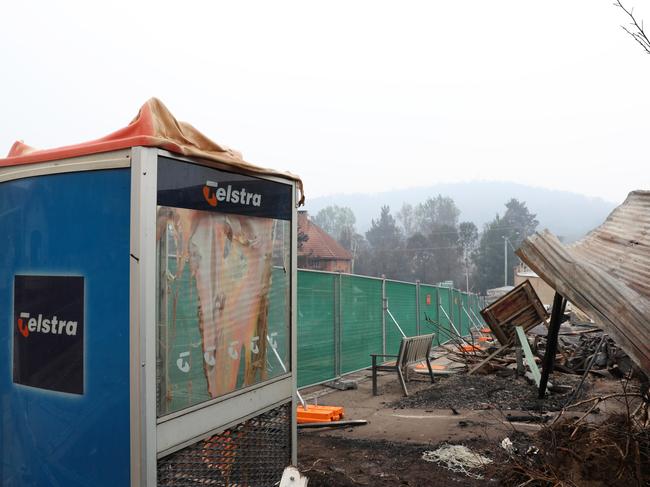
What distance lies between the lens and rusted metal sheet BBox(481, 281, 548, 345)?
44.7 feet

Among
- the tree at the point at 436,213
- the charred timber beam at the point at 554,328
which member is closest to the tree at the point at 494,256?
the tree at the point at 436,213

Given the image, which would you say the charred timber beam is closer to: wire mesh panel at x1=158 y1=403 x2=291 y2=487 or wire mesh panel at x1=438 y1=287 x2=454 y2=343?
wire mesh panel at x1=158 y1=403 x2=291 y2=487

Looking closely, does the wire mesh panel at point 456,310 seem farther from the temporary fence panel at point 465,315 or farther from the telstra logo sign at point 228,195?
the telstra logo sign at point 228,195

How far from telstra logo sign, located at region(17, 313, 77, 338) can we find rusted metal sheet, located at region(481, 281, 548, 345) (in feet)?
37.4

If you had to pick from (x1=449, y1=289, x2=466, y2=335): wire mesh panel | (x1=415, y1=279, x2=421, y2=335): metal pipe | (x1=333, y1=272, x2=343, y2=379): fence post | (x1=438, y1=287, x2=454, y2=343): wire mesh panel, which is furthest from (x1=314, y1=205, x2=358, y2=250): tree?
(x1=333, y1=272, x2=343, y2=379): fence post

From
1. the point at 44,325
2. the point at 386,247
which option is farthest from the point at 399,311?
the point at 386,247

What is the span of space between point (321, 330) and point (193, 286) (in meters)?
7.80

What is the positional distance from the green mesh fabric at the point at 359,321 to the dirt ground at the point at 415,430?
66 cm

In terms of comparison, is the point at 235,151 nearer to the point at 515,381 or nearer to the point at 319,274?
the point at 319,274

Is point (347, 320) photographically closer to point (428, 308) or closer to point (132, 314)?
point (428, 308)

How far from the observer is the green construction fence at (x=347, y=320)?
10.5 metres

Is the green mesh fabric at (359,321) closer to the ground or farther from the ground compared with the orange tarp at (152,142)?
closer to the ground

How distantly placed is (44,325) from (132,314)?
2.49ft

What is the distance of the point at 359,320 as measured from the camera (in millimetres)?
13258
